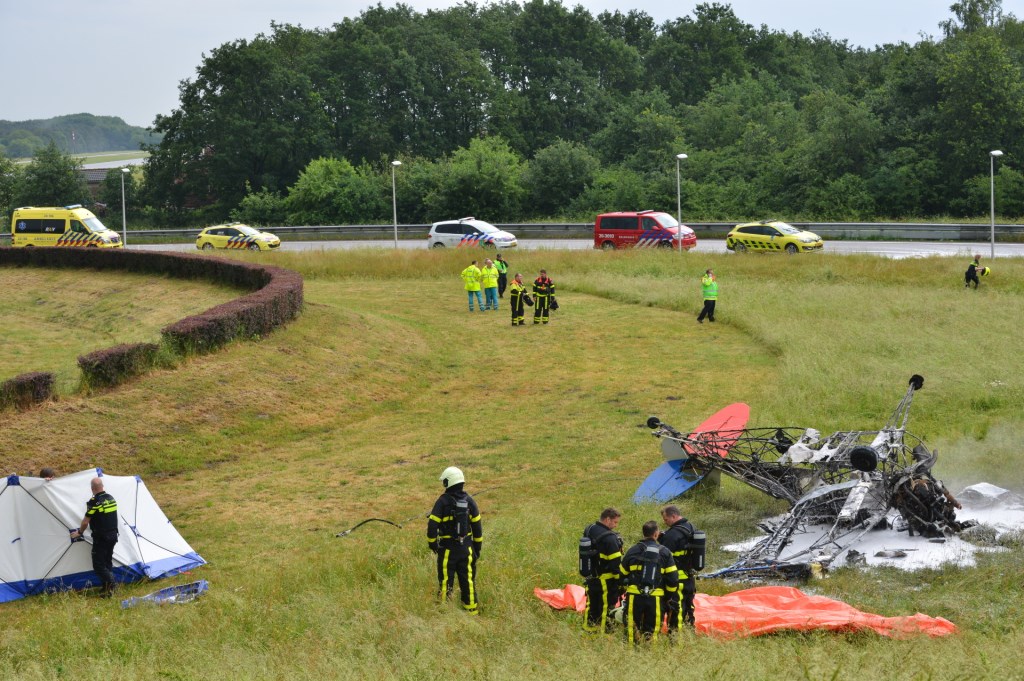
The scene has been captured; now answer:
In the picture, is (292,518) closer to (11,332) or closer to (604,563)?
(604,563)

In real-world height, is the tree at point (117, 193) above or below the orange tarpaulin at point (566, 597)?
above

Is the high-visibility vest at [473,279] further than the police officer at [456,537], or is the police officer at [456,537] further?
the high-visibility vest at [473,279]

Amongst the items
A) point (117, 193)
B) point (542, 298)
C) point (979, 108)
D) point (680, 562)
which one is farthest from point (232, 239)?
point (680, 562)

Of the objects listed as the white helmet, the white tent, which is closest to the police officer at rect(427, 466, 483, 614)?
the white helmet

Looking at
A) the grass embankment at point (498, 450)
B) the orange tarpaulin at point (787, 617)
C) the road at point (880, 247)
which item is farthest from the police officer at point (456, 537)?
the road at point (880, 247)

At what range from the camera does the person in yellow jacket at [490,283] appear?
32375 millimetres

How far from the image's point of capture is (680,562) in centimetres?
987

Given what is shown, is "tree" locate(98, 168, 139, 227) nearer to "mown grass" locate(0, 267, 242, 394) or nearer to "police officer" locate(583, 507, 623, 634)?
"mown grass" locate(0, 267, 242, 394)

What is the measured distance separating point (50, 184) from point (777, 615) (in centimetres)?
7602

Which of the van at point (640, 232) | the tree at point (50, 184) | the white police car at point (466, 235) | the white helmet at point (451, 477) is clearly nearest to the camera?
the white helmet at point (451, 477)

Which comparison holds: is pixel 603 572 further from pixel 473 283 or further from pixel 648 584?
pixel 473 283

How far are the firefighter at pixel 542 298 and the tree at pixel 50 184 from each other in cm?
5643

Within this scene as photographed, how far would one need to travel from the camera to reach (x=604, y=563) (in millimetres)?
9750

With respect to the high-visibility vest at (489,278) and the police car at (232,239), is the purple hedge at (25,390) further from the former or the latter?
the police car at (232,239)
